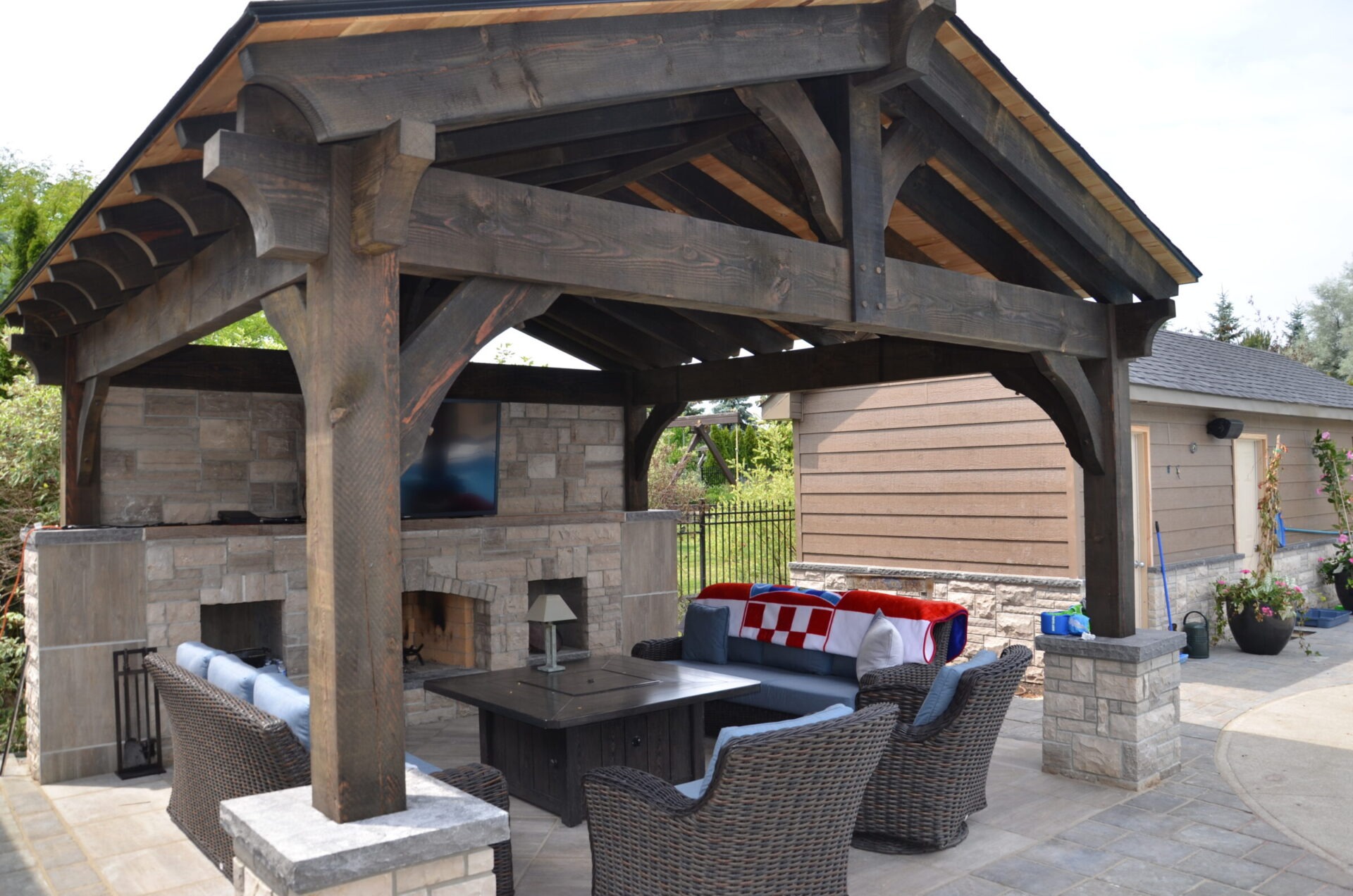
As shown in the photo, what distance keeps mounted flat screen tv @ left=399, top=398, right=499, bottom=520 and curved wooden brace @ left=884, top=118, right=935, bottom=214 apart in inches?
149

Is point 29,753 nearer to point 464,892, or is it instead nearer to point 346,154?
point 464,892

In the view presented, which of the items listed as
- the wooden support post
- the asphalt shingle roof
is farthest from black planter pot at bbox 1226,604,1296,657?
the wooden support post

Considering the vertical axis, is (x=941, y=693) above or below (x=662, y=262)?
below

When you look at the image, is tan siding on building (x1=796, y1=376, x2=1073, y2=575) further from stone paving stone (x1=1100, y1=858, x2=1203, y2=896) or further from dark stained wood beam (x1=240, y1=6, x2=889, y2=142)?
dark stained wood beam (x1=240, y1=6, x2=889, y2=142)

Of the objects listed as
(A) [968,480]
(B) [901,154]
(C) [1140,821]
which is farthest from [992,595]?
(B) [901,154]

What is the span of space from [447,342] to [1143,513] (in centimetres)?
745

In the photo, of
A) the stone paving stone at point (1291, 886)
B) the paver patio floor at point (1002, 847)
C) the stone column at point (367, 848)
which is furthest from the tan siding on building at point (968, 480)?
the stone column at point (367, 848)

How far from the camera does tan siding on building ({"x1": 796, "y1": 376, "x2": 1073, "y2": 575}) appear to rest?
760cm

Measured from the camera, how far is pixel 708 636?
21.4 ft

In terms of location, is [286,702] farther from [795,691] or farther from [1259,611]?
[1259,611]

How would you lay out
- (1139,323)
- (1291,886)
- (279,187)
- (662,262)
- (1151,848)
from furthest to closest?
1. (1139,323)
2. (1151,848)
3. (1291,886)
4. (662,262)
5. (279,187)

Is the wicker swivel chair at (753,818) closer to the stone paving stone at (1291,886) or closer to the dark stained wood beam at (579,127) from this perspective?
the stone paving stone at (1291,886)

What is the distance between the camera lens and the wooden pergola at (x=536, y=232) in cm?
252

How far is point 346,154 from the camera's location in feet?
8.57
